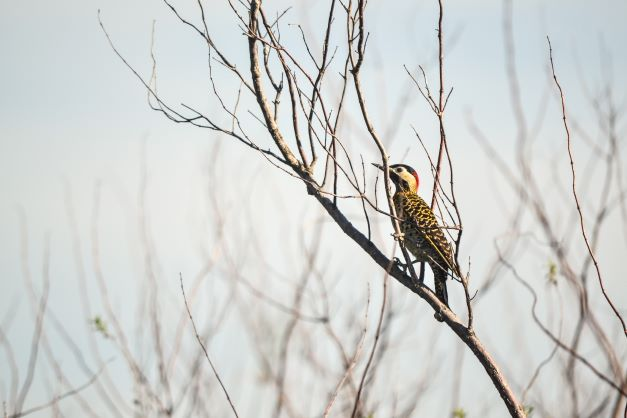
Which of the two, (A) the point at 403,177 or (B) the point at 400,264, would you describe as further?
(A) the point at 403,177

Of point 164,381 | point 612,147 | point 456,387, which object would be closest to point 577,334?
point 612,147

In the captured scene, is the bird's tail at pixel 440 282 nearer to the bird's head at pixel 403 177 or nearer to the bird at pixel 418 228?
the bird at pixel 418 228

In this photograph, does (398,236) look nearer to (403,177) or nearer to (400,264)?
(400,264)

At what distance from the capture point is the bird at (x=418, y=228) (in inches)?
212

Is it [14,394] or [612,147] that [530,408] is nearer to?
[612,147]

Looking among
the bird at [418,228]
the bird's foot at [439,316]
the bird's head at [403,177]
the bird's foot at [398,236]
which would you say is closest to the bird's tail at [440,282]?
the bird at [418,228]

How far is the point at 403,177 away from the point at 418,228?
2.99 m

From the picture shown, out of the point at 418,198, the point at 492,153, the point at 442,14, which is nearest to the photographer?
the point at 442,14

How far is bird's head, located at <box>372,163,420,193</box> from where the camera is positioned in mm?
7605

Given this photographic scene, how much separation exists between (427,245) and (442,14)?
265cm

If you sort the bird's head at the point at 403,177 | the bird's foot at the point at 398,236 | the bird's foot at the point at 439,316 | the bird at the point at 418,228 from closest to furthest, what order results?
1. the bird's foot at the point at 439,316
2. the bird's foot at the point at 398,236
3. the bird at the point at 418,228
4. the bird's head at the point at 403,177

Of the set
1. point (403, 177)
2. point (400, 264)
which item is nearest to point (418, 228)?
point (400, 264)

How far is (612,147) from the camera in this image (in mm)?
4586

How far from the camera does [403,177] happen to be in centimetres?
764
